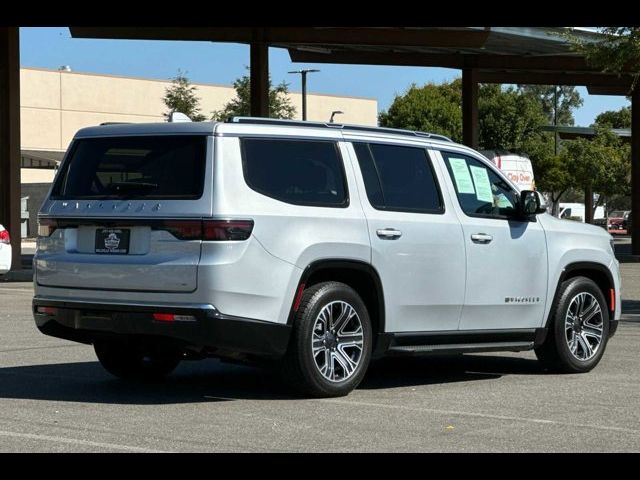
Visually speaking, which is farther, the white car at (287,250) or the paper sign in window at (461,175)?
the paper sign in window at (461,175)

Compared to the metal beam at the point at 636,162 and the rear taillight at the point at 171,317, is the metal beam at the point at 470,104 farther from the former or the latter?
the rear taillight at the point at 171,317

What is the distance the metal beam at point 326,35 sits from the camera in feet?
106

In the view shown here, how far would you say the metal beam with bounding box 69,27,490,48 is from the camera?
32281 millimetres

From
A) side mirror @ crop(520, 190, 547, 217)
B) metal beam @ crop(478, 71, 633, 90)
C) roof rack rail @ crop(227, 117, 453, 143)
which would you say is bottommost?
side mirror @ crop(520, 190, 547, 217)

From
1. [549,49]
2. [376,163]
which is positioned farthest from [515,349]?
[549,49]

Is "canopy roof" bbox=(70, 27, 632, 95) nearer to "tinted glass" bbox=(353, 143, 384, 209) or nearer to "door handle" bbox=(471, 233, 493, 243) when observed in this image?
"door handle" bbox=(471, 233, 493, 243)

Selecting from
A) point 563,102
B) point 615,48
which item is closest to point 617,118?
point 563,102

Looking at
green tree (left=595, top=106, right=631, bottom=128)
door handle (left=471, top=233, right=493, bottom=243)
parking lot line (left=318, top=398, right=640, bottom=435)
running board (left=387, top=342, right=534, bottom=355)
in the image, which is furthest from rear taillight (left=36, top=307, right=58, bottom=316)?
green tree (left=595, top=106, right=631, bottom=128)

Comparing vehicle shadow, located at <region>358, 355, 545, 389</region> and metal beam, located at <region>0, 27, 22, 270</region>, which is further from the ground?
metal beam, located at <region>0, 27, 22, 270</region>

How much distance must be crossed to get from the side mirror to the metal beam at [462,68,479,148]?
28.7 m

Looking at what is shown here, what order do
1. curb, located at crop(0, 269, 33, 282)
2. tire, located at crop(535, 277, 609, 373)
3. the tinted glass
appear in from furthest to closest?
curb, located at crop(0, 269, 33, 282)
tire, located at crop(535, 277, 609, 373)
the tinted glass

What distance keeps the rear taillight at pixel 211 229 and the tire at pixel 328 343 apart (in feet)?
2.40

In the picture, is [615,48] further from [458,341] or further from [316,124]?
[316,124]

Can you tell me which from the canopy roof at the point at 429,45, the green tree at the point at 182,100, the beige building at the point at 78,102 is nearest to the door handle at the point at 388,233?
the canopy roof at the point at 429,45
